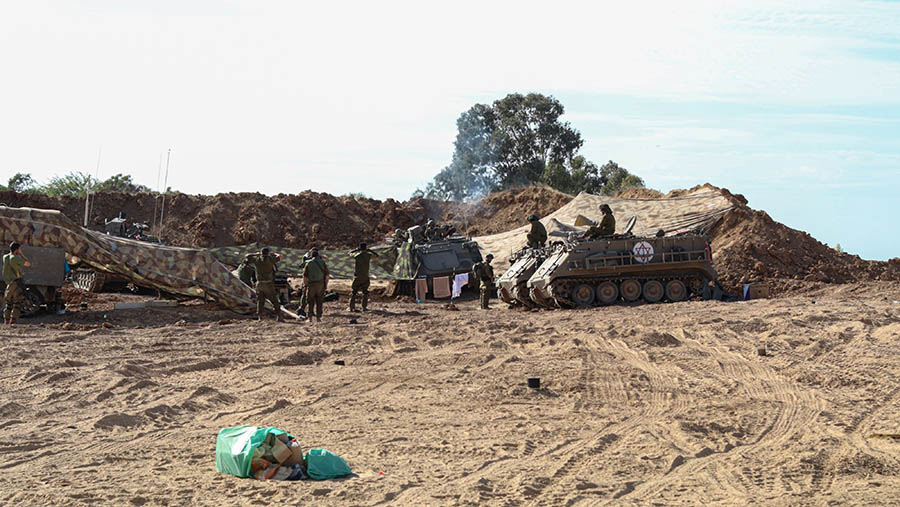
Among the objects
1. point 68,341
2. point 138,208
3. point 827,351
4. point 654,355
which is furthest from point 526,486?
point 138,208

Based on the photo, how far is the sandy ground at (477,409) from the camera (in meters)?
6.07

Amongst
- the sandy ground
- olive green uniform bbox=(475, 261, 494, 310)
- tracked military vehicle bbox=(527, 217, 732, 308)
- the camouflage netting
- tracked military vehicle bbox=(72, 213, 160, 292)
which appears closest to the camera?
the sandy ground

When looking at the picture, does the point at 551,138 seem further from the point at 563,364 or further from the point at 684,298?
the point at 563,364

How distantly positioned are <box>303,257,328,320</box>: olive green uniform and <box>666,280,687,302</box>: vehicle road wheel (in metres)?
7.96

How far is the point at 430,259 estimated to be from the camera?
26109mm

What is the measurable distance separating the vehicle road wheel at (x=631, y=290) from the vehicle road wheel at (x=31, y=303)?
1224 cm

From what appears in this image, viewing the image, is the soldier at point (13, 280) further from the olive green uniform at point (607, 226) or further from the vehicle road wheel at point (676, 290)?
the vehicle road wheel at point (676, 290)

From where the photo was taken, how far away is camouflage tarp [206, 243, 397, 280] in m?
29.8

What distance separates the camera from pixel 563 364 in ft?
38.7

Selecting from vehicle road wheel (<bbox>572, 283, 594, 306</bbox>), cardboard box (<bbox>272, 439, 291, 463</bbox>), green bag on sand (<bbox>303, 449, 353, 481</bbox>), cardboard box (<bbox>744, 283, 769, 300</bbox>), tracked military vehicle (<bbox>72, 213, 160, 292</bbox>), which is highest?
cardboard box (<bbox>744, 283, 769, 300</bbox>)

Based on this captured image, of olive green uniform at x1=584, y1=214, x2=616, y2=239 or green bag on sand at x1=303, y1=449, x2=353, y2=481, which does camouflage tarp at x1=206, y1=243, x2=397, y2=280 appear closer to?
olive green uniform at x1=584, y1=214, x2=616, y2=239

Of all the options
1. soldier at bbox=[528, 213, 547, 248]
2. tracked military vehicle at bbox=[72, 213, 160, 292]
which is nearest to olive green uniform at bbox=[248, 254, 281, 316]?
tracked military vehicle at bbox=[72, 213, 160, 292]

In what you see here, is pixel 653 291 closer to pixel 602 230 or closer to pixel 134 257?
pixel 602 230

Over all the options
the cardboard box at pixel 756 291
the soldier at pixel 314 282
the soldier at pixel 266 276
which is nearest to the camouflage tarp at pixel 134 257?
the soldier at pixel 266 276
